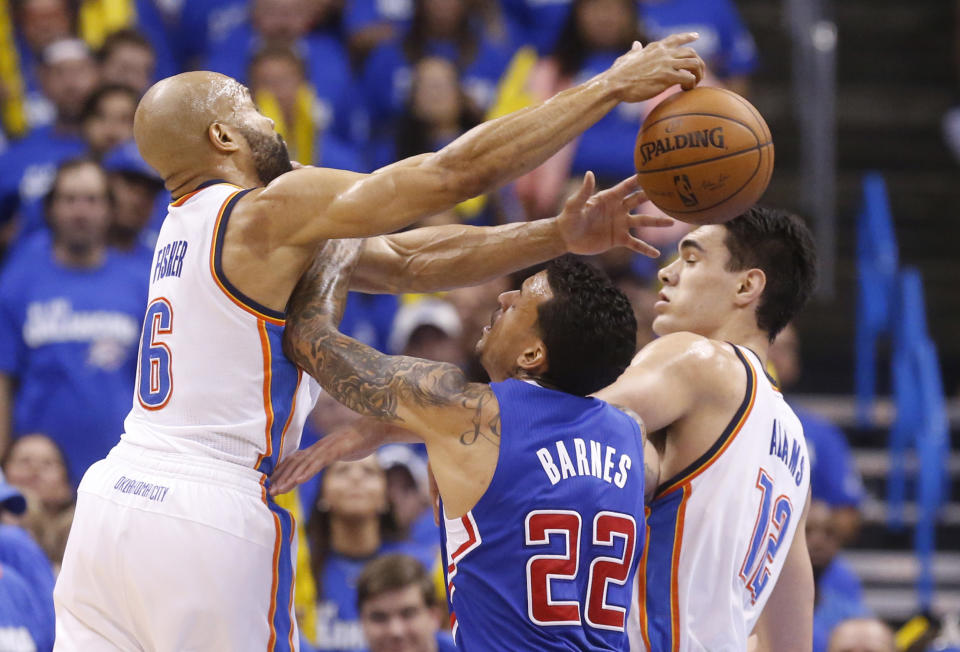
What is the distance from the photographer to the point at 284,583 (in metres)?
4.07

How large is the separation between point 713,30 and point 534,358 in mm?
6449

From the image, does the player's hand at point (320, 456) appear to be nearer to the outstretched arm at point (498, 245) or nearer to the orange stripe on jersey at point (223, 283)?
the orange stripe on jersey at point (223, 283)

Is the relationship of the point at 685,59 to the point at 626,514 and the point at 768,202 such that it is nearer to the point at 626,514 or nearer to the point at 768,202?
the point at 626,514

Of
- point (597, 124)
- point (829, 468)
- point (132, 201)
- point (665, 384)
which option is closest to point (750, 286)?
point (665, 384)

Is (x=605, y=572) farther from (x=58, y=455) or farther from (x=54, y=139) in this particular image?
(x=54, y=139)

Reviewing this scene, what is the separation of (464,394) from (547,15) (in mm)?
7245

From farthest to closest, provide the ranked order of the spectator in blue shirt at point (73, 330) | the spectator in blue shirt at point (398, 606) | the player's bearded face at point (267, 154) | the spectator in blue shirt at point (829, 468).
Result: the spectator in blue shirt at point (829, 468) → the spectator in blue shirt at point (73, 330) → the spectator in blue shirt at point (398, 606) → the player's bearded face at point (267, 154)

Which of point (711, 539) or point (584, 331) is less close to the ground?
point (584, 331)

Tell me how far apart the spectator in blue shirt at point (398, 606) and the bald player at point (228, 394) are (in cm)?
202

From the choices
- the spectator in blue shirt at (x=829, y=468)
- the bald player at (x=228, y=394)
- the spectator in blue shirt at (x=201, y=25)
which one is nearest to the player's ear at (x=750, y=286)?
the bald player at (x=228, y=394)

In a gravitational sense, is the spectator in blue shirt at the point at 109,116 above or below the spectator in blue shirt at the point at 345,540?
above

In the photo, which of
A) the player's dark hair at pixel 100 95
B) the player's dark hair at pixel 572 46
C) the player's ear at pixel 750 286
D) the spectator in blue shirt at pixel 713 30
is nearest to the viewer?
the player's ear at pixel 750 286

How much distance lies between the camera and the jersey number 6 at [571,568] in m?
3.72

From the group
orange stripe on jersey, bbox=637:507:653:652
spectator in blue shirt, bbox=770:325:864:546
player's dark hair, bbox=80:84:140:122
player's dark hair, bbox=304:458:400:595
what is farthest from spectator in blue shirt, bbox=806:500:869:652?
player's dark hair, bbox=80:84:140:122
